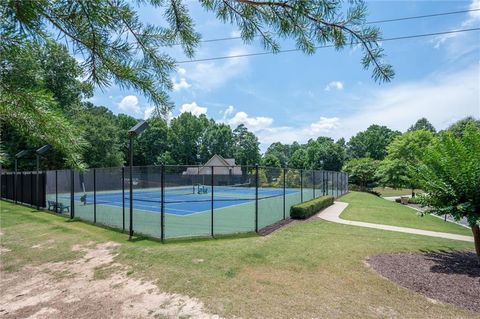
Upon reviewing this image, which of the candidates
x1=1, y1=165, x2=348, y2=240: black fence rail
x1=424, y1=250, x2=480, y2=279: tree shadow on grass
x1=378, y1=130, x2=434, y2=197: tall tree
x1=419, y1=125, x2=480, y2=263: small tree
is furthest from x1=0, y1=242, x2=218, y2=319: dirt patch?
x1=378, y1=130, x2=434, y2=197: tall tree

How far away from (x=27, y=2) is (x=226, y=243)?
797 cm

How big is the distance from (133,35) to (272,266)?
591cm

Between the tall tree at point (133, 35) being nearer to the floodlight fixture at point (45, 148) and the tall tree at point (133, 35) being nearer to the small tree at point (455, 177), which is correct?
the floodlight fixture at point (45, 148)

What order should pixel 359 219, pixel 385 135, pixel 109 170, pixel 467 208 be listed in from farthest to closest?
pixel 385 135 < pixel 359 219 < pixel 109 170 < pixel 467 208

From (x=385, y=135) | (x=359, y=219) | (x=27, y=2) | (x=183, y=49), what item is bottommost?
(x=359, y=219)

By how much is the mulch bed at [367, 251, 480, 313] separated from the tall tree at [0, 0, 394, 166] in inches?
202

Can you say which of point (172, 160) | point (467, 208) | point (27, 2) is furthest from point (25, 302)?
point (172, 160)

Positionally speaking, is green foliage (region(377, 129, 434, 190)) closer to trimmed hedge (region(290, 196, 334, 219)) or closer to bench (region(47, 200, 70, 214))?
trimmed hedge (region(290, 196, 334, 219))

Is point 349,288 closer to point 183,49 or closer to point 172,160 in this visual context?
point 183,49

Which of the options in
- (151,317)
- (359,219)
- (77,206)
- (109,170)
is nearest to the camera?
(151,317)

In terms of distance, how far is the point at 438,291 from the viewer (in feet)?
17.2

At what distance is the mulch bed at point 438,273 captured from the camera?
5.08m

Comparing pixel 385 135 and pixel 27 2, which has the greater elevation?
pixel 385 135

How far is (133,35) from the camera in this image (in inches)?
52.8
